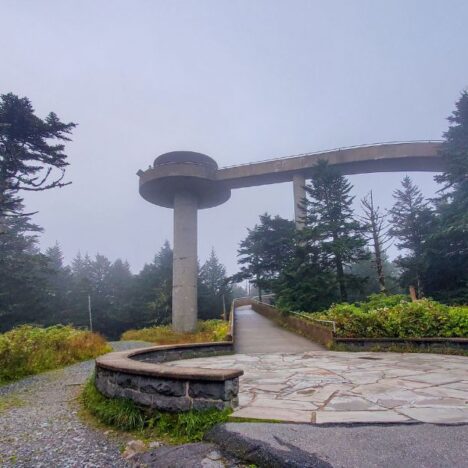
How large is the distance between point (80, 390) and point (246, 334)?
364 inches

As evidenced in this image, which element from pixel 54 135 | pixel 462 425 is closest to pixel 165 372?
pixel 462 425

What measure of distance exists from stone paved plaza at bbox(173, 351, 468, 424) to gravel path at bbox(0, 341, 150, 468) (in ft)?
4.74

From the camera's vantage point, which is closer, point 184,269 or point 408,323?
point 408,323

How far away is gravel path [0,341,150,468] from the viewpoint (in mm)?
3078

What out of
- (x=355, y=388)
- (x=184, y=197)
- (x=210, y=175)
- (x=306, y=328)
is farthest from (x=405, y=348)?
(x=184, y=197)

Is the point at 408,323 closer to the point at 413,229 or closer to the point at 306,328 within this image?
the point at 306,328

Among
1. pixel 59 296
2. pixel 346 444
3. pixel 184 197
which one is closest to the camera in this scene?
pixel 346 444

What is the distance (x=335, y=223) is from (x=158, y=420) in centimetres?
1468

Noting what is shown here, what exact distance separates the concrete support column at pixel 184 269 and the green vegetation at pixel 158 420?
63.3ft

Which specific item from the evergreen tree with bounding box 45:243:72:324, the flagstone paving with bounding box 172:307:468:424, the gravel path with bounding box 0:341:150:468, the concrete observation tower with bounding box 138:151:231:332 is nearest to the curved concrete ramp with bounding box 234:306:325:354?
the flagstone paving with bounding box 172:307:468:424

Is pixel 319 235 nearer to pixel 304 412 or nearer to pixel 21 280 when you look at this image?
pixel 304 412

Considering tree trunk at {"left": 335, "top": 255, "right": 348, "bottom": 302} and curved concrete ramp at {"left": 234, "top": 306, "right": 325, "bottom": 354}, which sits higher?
tree trunk at {"left": 335, "top": 255, "right": 348, "bottom": 302}

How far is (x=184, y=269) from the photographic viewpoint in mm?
23766

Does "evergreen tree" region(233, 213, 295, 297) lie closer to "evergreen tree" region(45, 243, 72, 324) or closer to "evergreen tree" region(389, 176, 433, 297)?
"evergreen tree" region(389, 176, 433, 297)
